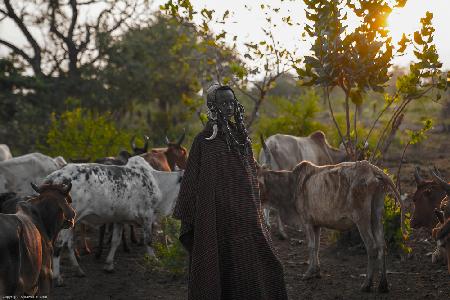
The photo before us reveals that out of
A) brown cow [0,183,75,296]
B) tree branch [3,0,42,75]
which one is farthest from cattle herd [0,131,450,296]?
tree branch [3,0,42,75]

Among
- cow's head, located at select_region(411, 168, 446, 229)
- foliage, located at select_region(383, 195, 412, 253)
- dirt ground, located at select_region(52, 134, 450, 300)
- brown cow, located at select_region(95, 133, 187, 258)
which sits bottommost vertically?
dirt ground, located at select_region(52, 134, 450, 300)

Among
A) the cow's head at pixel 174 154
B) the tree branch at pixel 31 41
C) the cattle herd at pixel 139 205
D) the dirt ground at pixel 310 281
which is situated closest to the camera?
the cattle herd at pixel 139 205

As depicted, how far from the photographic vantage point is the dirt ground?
7.84m

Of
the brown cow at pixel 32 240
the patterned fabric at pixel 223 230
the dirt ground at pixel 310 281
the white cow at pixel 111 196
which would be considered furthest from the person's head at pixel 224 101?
the white cow at pixel 111 196

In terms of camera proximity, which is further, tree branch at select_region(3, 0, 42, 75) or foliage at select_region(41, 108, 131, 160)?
tree branch at select_region(3, 0, 42, 75)

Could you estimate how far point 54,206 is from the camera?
269 inches

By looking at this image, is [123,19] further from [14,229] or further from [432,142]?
[14,229]

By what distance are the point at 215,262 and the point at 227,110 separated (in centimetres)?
129

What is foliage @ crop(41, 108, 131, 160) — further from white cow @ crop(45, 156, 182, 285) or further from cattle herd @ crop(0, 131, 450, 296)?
white cow @ crop(45, 156, 182, 285)

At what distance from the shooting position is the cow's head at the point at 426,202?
26.4ft

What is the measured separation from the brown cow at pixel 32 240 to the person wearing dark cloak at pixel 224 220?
1.34 metres

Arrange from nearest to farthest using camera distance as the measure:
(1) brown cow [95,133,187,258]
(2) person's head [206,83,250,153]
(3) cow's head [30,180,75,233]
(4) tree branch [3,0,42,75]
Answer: (2) person's head [206,83,250,153] < (3) cow's head [30,180,75,233] < (1) brown cow [95,133,187,258] < (4) tree branch [3,0,42,75]

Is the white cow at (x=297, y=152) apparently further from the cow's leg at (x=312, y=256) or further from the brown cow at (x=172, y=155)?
the cow's leg at (x=312, y=256)

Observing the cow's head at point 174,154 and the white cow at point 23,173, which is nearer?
the white cow at point 23,173
